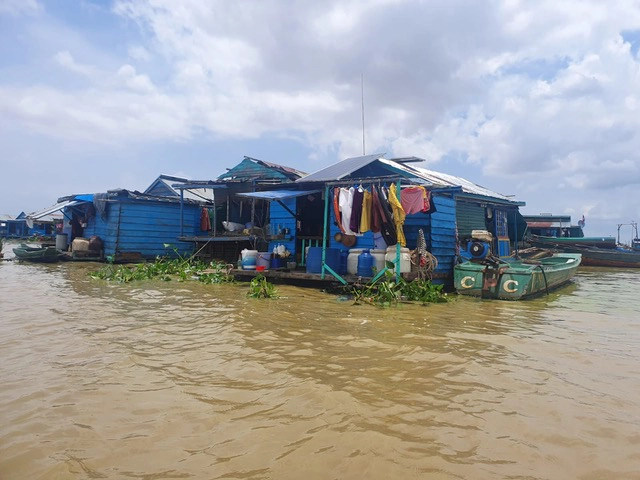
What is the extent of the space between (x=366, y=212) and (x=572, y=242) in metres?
21.7

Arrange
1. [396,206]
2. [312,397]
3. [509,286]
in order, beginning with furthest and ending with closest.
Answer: [509,286]
[396,206]
[312,397]

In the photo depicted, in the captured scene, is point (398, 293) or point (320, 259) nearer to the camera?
point (398, 293)

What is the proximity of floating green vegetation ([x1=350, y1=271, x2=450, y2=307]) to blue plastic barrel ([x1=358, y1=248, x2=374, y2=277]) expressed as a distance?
508 millimetres

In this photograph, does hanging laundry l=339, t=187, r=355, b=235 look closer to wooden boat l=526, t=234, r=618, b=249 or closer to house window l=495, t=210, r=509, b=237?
house window l=495, t=210, r=509, b=237

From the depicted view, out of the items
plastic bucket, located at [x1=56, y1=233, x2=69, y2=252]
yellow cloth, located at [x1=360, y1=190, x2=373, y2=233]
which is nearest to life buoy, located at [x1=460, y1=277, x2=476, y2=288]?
yellow cloth, located at [x1=360, y1=190, x2=373, y2=233]

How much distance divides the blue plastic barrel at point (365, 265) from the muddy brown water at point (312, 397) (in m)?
3.01

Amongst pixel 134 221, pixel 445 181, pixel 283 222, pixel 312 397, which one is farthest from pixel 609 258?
pixel 312 397

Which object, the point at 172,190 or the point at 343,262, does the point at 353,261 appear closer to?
the point at 343,262

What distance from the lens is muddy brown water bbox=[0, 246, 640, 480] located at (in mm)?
2680

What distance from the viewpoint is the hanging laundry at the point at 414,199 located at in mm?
9422

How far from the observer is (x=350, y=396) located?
375 centimetres

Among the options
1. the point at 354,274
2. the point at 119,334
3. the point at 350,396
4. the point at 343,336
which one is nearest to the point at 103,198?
the point at 354,274

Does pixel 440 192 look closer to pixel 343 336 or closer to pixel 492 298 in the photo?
pixel 492 298

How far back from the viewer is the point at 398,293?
907cm
